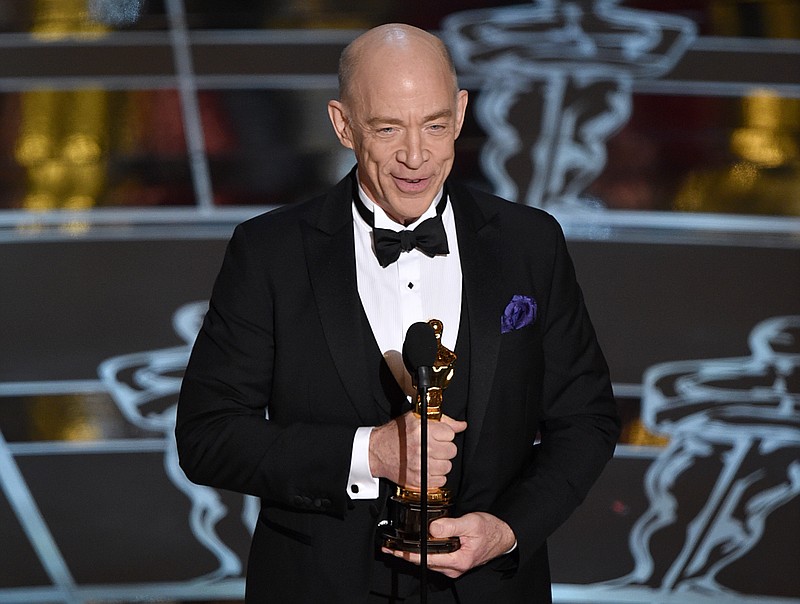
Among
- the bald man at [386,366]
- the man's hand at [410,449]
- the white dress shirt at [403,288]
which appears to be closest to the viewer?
the man's hand at [410,449]

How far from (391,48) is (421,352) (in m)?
0.47

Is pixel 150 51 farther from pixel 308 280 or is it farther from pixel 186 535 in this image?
pixel 308 280

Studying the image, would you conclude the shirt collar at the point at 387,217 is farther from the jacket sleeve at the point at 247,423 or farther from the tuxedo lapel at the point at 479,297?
the jacket sleeve at the point at 247,423

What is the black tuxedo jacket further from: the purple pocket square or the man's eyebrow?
the man's eyebrow

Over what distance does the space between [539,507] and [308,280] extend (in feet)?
1.64

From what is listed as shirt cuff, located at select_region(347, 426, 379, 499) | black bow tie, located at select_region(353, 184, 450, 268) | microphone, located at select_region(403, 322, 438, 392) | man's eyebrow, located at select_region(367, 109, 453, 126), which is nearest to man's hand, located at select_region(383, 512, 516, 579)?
shirt cuff, located at select_region(347, 426, 379, 499)

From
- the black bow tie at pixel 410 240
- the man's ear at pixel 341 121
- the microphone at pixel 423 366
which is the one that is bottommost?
the microphone at pixel 423 366

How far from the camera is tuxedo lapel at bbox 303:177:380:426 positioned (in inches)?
78.7

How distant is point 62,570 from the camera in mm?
3719

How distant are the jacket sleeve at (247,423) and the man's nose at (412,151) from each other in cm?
30

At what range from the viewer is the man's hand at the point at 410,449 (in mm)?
1846

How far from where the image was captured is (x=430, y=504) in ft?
6.19

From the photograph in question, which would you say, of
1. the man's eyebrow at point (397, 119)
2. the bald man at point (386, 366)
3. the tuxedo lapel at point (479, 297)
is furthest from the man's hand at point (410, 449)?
the man's eyebrow at point (397, 119)

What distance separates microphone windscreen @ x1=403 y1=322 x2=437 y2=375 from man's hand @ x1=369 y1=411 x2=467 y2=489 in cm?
13
